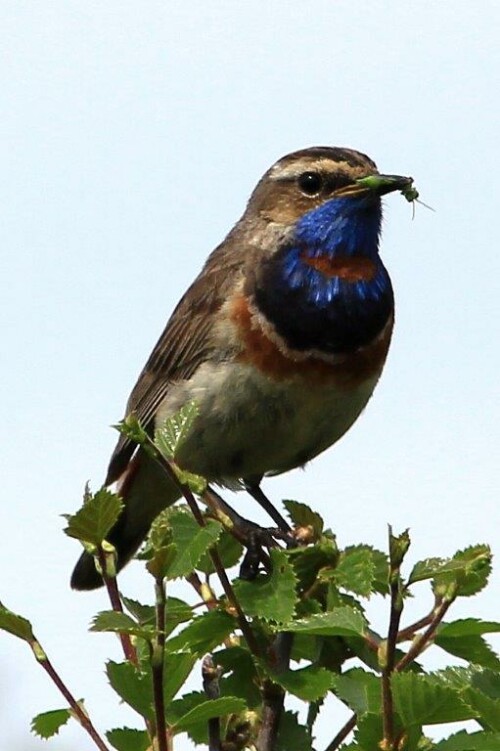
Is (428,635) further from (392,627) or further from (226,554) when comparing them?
(226,554)

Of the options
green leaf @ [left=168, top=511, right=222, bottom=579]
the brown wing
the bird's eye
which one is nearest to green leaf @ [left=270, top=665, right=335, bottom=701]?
green leaf @ [left=168, top=511, right=222, bottom=579]

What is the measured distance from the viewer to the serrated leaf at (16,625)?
332 cm

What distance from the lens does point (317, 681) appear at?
3488 mm

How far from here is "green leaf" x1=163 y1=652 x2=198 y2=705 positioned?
3.35m

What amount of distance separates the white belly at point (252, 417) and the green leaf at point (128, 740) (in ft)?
10.6

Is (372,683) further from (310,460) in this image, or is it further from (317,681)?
(310,460)

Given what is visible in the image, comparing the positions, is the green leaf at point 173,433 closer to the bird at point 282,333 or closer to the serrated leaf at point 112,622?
the serrated leaf at point 112,622

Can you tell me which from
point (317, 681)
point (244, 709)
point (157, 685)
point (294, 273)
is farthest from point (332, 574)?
point (294, 273)

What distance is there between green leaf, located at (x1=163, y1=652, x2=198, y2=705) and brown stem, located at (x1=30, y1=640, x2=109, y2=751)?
19 centimetres

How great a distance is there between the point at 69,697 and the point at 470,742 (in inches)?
37.4

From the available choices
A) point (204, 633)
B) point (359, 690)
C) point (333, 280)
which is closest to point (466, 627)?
point (359, 690)

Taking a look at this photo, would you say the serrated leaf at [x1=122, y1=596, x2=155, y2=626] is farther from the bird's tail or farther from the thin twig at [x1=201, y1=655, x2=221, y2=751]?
the bird's tail

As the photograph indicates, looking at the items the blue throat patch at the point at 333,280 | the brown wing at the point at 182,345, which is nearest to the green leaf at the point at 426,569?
the blue throat patch at the point at 333,280

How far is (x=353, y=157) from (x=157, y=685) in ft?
14.2
